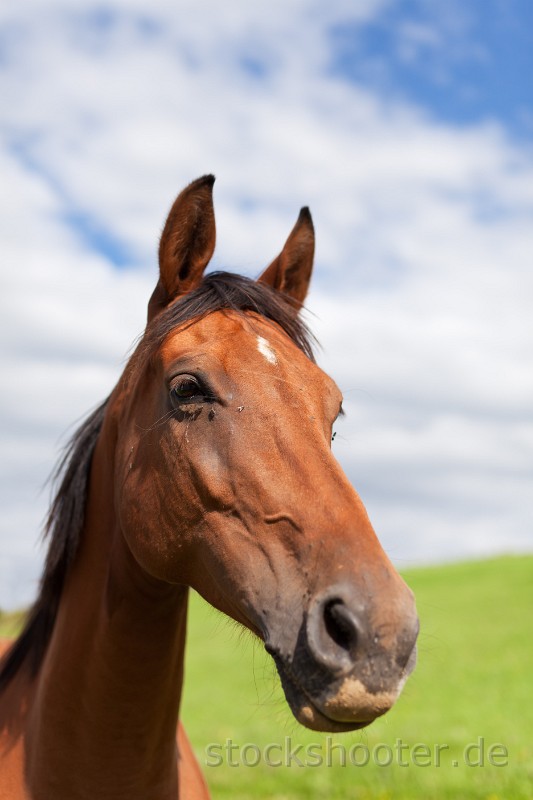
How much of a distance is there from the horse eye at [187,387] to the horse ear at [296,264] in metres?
1.18

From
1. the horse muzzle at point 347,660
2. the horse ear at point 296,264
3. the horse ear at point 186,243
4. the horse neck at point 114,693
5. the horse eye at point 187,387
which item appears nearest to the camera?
the horse muzzle at point 347,660

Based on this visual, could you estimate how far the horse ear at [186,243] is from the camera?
3.54 meters

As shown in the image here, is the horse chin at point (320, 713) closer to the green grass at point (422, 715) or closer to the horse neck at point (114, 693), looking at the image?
the green grass at point (422, 715)

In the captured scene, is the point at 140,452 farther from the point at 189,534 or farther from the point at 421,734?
the point at 421,734

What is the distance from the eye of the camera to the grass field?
8070 millimetres

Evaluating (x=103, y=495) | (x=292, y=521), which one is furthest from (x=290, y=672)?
(x=103, y=495)

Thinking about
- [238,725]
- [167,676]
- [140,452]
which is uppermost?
[140,452]

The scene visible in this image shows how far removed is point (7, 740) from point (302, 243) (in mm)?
2759

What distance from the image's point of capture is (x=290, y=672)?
2.42m

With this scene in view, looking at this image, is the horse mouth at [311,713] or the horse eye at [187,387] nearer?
the horse mouth at [311,713]

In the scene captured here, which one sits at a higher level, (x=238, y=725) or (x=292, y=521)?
(x=292, y=521)

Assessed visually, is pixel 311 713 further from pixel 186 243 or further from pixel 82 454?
pixel 186 243

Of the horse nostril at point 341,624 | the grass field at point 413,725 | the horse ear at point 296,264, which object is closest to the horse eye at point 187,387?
the grass field at point 413,725

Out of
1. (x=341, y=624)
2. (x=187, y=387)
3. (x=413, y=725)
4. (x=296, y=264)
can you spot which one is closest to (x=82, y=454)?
(x=187, y=387)
